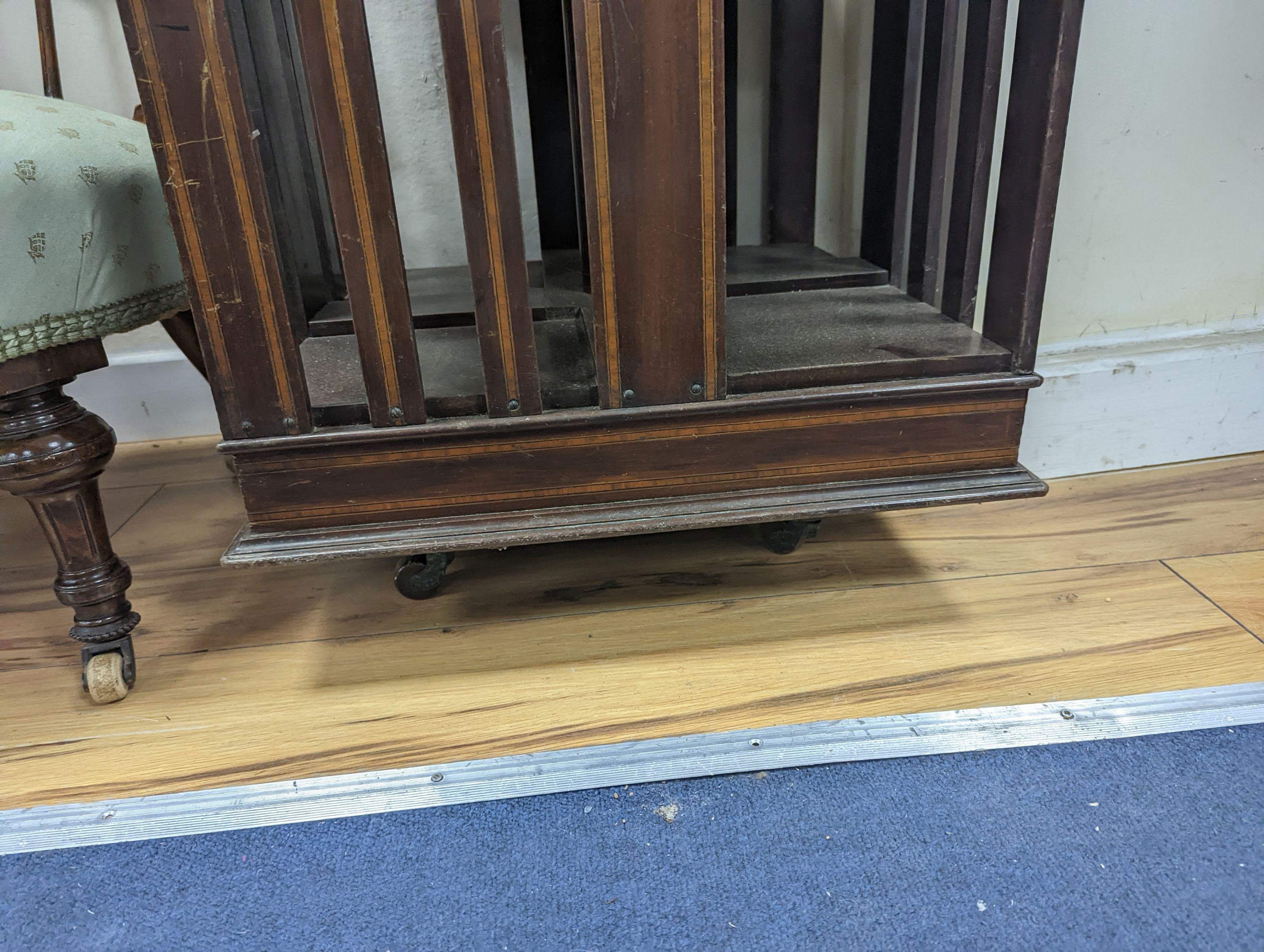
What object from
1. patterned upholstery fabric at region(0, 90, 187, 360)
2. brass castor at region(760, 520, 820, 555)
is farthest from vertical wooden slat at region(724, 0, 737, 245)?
patterned upholstery fabric at region(0, 90, 187, 360)

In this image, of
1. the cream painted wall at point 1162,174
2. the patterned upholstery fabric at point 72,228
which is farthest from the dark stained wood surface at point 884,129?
the patterned upholstery fabric at point 72,228

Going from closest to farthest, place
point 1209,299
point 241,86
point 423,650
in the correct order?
point 241,86, point 423,650, point 1209,299

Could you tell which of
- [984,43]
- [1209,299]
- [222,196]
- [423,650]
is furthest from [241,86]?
[1209,299]

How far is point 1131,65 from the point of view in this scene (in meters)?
1.04

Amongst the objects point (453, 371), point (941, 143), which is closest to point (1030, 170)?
point (941, 143)

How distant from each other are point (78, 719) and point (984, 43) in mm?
1061

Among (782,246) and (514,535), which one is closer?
(514,535)

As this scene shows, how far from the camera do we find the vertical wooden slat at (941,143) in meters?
0.87

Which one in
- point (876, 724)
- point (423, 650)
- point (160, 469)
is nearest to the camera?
point (876, 724)

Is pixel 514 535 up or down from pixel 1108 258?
down

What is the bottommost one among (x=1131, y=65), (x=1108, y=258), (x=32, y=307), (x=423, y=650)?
(x=423, y=650)

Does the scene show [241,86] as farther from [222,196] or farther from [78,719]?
[78,719]

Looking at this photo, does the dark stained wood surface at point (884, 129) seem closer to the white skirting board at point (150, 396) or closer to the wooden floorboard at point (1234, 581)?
the wooden floorboard at point (1234, 581)

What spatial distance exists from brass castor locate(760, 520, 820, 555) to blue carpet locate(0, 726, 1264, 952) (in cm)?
34
